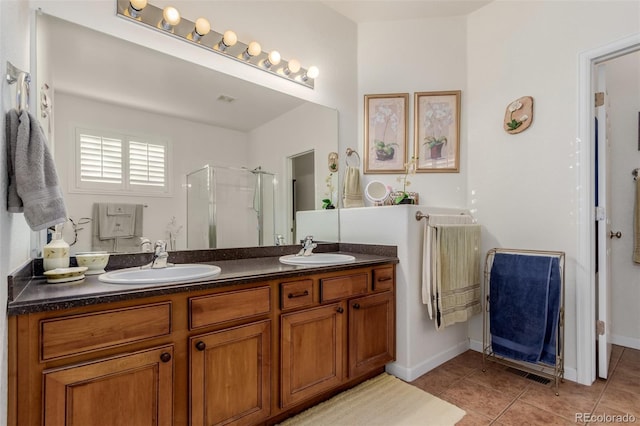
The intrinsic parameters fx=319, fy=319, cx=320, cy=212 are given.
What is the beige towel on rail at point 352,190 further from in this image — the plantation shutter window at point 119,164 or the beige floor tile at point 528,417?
the beige floor tile at point 528,417

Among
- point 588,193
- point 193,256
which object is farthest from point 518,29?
point 193,256

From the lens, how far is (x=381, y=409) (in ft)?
5.92

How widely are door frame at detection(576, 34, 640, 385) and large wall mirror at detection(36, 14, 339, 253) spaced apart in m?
1.87

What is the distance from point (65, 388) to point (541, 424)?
2145 mm

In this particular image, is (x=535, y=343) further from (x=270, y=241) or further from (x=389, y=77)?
(x=389, y=77)

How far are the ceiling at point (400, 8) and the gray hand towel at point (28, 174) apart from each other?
2.33 meters

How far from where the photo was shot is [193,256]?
6.08 ft

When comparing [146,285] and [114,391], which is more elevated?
[146,285]

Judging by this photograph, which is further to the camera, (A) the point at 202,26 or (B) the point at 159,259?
(A) the point at 202,26

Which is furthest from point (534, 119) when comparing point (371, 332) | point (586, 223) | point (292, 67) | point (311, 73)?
point (371, 332)

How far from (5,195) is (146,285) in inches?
20.4

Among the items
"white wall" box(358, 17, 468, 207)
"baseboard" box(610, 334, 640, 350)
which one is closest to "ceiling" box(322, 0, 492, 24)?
"white wall" box(358, 17, 468, 207)

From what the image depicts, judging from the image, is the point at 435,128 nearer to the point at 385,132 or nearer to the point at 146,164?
the point at 385,132

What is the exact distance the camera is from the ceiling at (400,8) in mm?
2580
